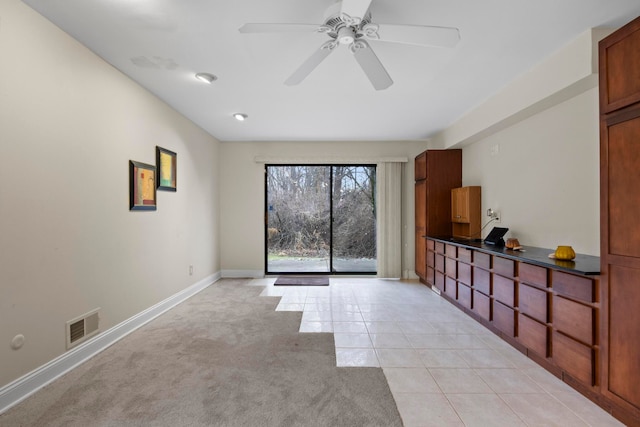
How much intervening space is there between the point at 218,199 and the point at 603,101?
525 centimetres

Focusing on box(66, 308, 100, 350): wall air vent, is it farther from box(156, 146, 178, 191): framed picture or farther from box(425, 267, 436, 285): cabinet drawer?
box(425, 267, 436, 285): cabinet drawer

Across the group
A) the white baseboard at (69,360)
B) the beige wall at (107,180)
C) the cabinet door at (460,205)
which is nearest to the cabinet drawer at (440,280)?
the cabinet door at (460,205)

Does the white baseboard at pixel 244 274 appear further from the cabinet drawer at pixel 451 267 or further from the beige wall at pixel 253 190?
the cabinet drawer at pixel 451 267

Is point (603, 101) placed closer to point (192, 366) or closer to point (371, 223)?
point (192, 366)

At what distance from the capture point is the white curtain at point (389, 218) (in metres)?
5.43

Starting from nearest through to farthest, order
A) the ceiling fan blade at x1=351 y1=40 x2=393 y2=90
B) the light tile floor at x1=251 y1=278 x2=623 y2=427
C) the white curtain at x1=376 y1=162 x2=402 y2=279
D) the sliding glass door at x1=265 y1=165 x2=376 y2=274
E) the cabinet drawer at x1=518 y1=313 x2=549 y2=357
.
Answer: the light tile floor at x1=251 y1=278 x2=623 y2=427 < the ceiling fan blade at x1=351 y1=40 x2=393 y2=90 < the cabinet drawer at x1=518 y1=313 x2=549 y2=357 < the white curtain at x1=376 y1=162 x2=402 y2=279 < the sliding glass door at x1=265 y1=165 x2=376 y2=274

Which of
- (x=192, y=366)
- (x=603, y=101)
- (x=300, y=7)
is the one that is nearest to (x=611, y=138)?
(x=603, y=101)

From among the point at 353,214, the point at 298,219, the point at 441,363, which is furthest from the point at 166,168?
the point at 441,363

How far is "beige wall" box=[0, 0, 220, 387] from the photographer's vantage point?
6.16 feet

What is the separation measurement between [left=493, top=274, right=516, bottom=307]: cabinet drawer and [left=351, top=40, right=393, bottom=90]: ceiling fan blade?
2.10m

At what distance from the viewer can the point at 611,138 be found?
179 cm

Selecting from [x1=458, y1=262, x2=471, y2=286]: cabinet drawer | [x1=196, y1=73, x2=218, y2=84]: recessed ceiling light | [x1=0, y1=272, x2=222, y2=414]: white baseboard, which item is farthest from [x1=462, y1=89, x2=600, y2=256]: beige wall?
[x1=0, y1=272, x2=222, y2=414]: white baseboard

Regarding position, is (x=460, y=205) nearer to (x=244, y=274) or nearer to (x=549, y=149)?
(x=549, y=149)

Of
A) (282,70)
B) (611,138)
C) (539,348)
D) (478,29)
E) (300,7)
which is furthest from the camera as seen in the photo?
(282,70)
